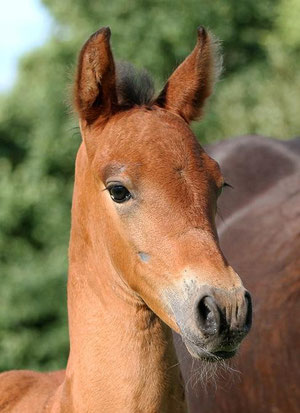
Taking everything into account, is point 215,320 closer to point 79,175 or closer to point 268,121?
point 79,175

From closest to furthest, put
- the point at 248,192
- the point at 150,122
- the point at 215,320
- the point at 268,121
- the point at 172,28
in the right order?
1. the point at 215,320
2. the point at 150,122
3. the point at 248,192
4. the point at 268,121
5. the point at 172,28

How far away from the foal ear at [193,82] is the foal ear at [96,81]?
0.74 ft

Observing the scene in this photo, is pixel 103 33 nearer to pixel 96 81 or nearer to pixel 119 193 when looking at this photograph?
pixel 96 81

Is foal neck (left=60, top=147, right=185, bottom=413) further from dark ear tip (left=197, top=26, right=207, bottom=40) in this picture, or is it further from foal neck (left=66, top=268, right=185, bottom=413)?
dark ear tip (left=197, top=26, right=207, bottom=40)

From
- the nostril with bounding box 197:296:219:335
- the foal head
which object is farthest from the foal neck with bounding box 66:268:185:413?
the nostril with bounding box 197:296:219:335

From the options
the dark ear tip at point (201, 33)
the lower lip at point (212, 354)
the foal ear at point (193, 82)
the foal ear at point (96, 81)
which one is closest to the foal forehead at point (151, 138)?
the foal ear at point (96, 81)

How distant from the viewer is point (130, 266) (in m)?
3.37

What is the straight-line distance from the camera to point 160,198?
126 inches

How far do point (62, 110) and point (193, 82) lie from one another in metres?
14.4

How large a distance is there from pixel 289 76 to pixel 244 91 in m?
1.01

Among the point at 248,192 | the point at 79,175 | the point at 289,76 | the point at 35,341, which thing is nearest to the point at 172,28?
the point at 289,76

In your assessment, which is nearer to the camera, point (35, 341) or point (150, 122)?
point (150, 122)

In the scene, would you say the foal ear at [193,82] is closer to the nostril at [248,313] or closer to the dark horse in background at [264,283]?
the dark horse in background at [264,283]

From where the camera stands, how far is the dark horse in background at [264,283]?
4.75 meters
